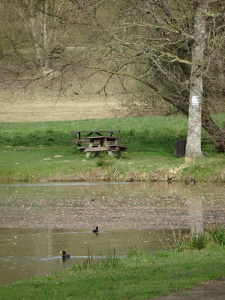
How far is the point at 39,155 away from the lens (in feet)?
99.2

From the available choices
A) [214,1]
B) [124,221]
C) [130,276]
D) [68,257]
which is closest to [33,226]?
[124,221]

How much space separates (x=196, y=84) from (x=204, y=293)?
19801 millimetres

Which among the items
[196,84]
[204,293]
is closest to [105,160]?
[196,84]

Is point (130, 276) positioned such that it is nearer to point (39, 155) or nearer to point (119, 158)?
point (119, 158)

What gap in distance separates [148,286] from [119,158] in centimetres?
1950

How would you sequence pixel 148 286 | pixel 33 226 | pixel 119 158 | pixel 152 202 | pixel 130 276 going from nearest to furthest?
1. pixel 148 286
2. pixel 130 276
3. pixel 33 226
4. pixel 152 202
5. pixel 119 158

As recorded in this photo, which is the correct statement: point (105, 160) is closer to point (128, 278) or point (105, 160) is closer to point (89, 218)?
point (89, 218)

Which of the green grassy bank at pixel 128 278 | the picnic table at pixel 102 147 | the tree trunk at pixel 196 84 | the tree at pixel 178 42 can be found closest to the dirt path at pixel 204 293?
the green grassy bank at pixel 128 278

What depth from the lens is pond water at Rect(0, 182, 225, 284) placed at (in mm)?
12281

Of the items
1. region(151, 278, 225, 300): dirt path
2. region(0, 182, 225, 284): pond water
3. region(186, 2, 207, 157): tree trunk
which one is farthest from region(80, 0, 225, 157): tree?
region(151, 278, 225, 300): dirt path

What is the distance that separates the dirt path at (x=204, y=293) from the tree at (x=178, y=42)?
17.9m

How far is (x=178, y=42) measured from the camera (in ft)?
92.2

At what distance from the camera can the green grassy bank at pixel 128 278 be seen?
8320 millimetres

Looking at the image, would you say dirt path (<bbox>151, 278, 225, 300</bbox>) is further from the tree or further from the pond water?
the tree
